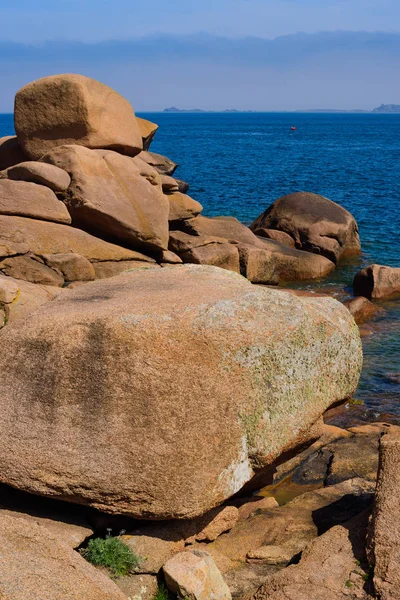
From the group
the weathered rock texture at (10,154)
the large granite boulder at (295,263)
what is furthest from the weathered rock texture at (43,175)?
the large granite boulder at (295,263)

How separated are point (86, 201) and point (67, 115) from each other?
11.8 feet

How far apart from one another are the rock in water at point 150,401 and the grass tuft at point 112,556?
441 millimetres

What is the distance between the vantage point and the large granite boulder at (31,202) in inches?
757

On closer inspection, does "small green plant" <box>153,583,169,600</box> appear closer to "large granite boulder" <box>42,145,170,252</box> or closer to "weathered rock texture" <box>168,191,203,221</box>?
"large granite boulder" <box>42,145,170,252</box>

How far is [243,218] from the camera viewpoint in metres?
41.6

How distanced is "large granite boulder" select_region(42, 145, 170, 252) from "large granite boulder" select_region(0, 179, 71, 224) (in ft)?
1.83

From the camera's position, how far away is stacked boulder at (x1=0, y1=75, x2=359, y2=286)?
18969 mm

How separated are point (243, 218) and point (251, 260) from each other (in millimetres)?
15151

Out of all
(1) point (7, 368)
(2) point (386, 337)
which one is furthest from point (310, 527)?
(2) point (386, 337)

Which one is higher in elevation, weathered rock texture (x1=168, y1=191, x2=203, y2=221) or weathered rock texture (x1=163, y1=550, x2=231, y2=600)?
weathered rock texture (x1=168, y1=191, x2=203, y2=221)

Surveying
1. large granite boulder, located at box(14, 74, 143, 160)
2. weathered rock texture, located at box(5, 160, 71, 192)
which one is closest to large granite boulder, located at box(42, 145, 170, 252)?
weathered rock texture, located at box(5, 160, 71, 192)

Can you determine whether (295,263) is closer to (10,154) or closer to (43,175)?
(10,154)

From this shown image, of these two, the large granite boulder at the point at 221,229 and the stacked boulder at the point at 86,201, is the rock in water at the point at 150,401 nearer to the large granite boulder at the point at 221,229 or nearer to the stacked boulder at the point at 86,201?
the stacked boulder at the point at 86,201

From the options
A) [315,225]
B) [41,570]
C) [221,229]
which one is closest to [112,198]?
[221,229]
